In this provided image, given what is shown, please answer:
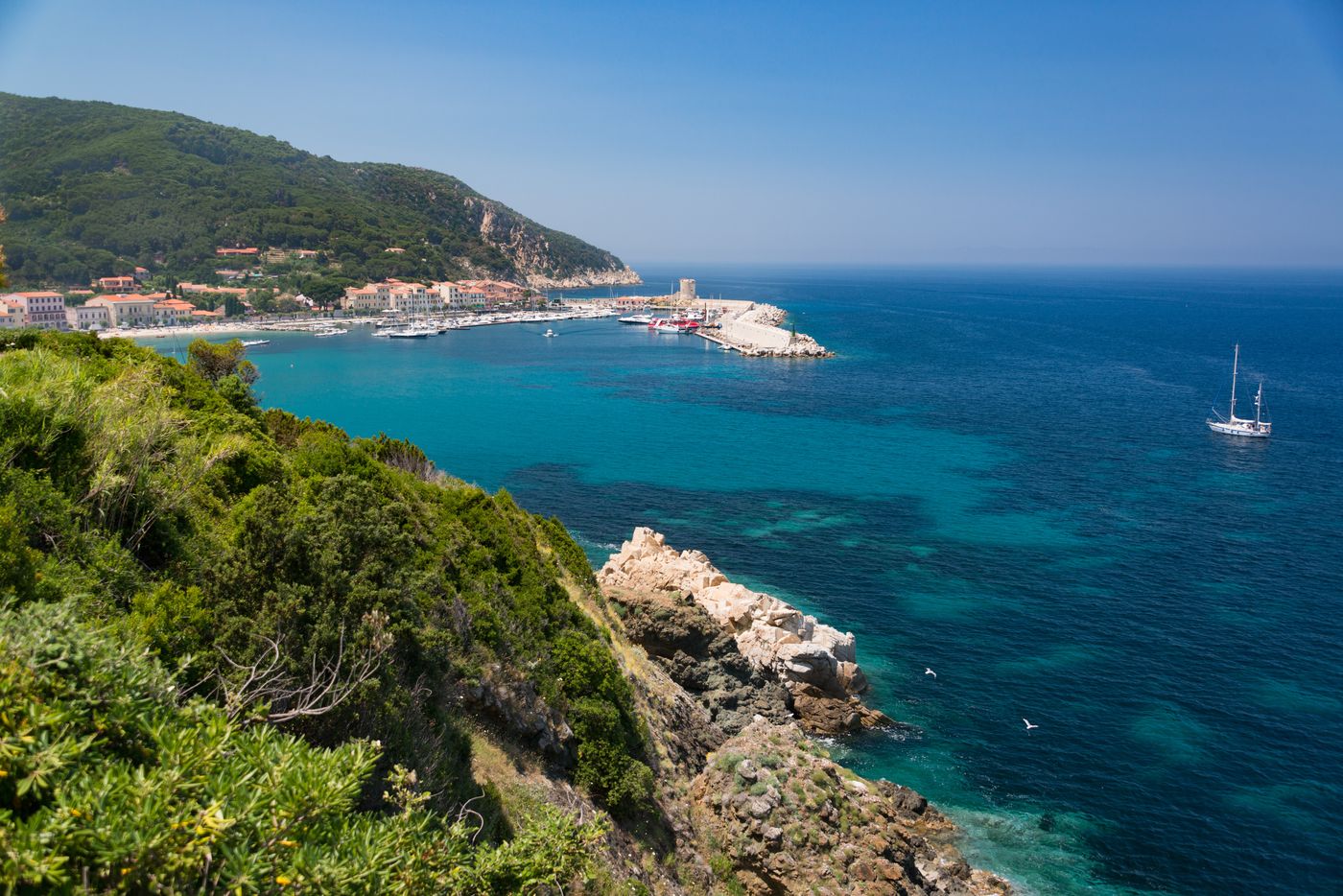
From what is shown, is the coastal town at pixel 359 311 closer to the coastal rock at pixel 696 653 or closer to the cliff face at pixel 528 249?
the cliff face at pixel 528 249

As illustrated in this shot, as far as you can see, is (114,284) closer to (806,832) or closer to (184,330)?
(184,330)

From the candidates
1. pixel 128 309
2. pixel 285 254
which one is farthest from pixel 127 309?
pixel 285 254

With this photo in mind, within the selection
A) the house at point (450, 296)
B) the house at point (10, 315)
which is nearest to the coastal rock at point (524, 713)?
the house at point (10, 315)

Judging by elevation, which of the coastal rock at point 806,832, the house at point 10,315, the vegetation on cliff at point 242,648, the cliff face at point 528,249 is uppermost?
the cliff face at point 528,249

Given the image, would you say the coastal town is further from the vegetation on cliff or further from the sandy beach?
the vegetation on cliff

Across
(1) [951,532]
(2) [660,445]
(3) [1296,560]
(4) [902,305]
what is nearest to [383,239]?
(4) [902,305]
